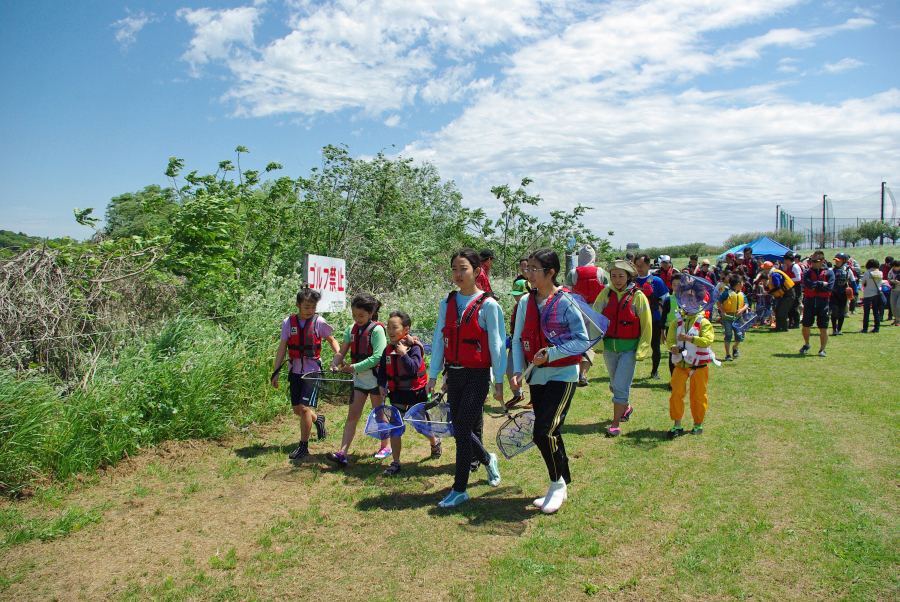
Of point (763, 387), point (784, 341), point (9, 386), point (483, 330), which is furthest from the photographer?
point (784, 341)

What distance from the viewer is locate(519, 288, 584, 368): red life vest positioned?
4094 mm

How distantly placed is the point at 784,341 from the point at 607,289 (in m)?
8.65

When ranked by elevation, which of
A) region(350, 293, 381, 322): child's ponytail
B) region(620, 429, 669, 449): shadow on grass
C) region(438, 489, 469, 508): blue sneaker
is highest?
region(350, 293, 381, 322): child's ponytail

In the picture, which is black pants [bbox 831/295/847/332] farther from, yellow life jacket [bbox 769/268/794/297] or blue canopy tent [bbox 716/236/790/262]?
blue canopy tent [bbox 716/236/790/262]

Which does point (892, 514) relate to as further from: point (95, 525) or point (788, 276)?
point (788, 276)

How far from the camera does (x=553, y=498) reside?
14.0 ft

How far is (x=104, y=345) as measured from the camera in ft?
19.5

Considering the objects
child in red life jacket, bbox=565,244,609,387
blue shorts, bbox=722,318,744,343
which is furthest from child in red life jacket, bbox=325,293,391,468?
blue shorts, bbox=722,318,744,343

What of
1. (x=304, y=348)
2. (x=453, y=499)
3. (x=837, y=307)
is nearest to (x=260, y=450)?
(x=304, y=348)

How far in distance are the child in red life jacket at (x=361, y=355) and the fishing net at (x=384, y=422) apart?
0.44m

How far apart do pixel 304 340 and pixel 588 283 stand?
344cm

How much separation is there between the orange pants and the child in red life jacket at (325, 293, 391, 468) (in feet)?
10.0

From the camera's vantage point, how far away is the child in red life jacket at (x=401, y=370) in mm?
5047

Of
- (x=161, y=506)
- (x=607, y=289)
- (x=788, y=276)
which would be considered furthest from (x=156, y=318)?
(x=788, y=276)
